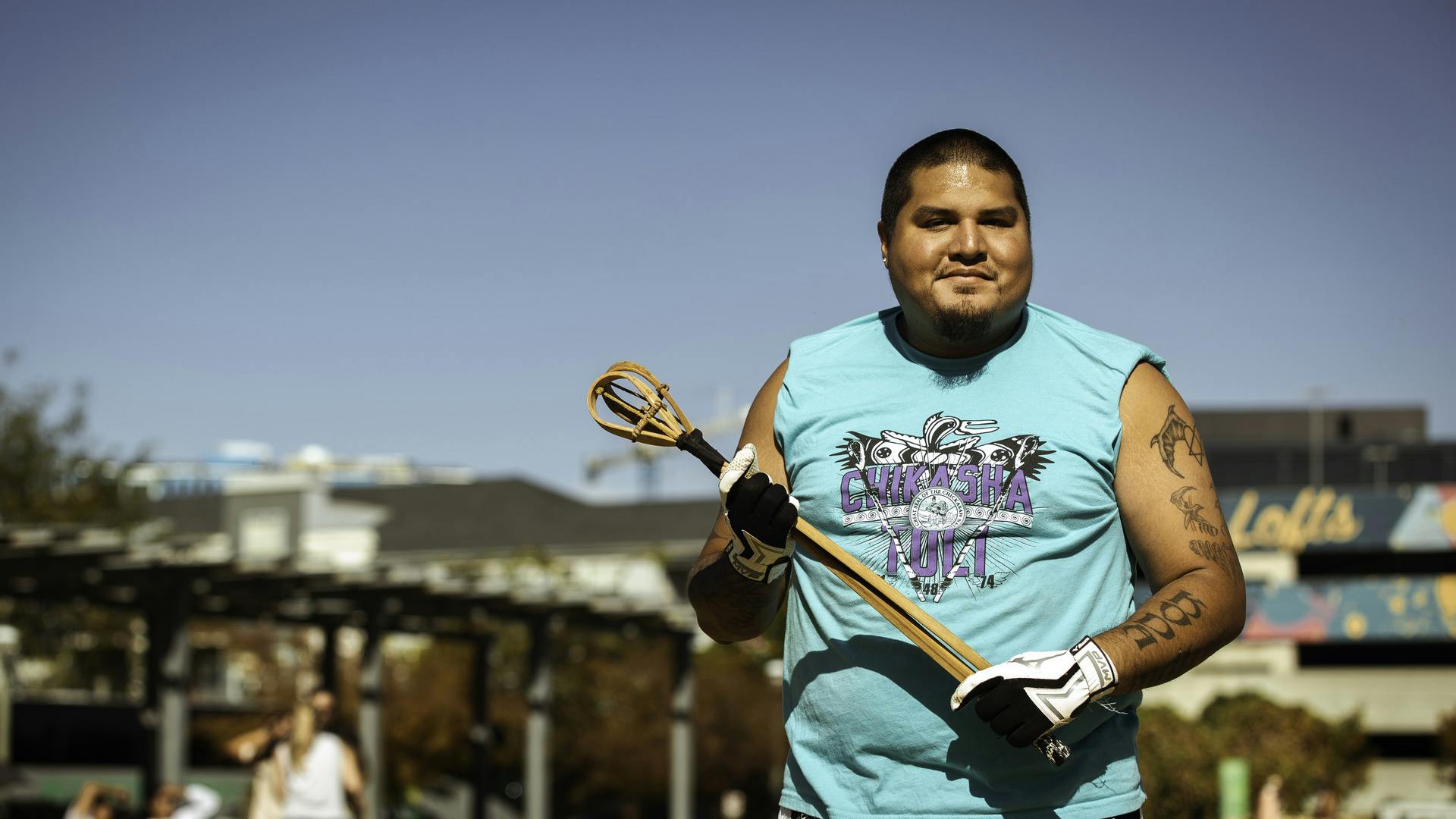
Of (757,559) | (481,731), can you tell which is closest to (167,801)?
(481,731)

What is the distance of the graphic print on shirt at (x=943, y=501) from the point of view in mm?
2619

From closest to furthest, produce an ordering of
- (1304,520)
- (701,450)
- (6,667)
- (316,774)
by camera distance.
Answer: (701,450) < (316,774) < (6,667) < (1304,520)

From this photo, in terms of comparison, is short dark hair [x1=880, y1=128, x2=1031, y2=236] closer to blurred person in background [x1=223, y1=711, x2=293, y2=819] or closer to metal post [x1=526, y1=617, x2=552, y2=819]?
blurred person in background [x1=223, y1=711, x2=293, y2=819]

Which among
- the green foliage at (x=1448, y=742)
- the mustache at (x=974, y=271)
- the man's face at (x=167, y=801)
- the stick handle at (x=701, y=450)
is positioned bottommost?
the green foliage at (x=1448, y=742)

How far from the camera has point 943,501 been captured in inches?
104

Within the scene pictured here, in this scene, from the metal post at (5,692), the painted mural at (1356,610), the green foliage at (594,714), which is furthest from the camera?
the painted mural at (1356,610)

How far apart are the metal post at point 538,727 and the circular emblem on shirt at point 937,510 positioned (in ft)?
64.5

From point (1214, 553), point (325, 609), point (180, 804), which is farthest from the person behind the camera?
point (325, 609)

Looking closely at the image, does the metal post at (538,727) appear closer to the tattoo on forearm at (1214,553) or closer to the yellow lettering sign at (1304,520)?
the tattoo on forearm at (1214,553)

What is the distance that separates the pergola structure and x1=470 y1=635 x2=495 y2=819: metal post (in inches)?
0.9

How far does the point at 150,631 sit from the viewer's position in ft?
52.4

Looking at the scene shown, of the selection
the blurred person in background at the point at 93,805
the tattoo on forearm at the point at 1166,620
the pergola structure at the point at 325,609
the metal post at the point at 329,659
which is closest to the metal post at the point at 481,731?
the pergola structure at the point at 325,609

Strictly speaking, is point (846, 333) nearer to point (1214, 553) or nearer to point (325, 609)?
point (1214, 553)

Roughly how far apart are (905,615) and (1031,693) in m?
0.27
